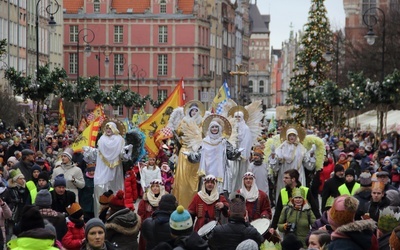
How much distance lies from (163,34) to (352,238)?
335ft

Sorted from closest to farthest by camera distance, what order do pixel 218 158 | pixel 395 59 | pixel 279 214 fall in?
pixel 279 214 → pixel 218 158 → pixel 395 59

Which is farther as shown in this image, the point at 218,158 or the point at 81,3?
the point at 81,3

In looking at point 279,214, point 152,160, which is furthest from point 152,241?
point 152,160

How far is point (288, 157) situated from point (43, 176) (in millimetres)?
6251

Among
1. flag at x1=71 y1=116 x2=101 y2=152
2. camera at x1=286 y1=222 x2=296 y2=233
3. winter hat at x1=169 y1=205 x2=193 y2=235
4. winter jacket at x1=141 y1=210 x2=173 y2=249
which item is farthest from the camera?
flag at x1=71 y1=116 x2=101 y2=152

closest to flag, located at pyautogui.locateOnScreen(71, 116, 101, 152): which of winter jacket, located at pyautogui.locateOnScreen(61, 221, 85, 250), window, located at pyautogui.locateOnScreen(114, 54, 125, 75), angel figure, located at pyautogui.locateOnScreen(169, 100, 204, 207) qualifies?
angel figure, located at pyautogui.locateOnScreen(169, 100, 204, 207)

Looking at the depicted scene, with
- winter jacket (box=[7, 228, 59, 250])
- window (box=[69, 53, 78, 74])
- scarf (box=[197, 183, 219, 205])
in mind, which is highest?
window (box=[69, 53, 78, 74])

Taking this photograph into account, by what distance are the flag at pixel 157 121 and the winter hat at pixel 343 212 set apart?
21.3m

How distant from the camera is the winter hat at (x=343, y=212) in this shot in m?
10.1

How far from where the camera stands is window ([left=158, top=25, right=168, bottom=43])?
365ft

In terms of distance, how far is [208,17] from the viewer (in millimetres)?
118625

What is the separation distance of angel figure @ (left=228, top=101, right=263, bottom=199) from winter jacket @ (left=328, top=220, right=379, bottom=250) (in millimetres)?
12056

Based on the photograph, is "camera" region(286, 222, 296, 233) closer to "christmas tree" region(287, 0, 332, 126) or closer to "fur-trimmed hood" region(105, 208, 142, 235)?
"fur-trimmed hood" region(105, 208, 142, 235)

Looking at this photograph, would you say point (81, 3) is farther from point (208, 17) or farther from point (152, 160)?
point (152, 160)
